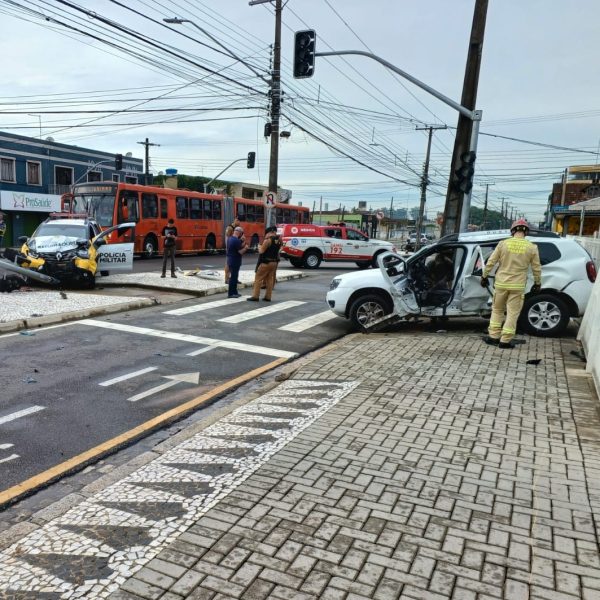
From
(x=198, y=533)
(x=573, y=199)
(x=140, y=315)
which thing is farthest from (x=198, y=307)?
(x=573, y=199)

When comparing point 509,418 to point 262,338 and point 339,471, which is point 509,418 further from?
point 262,338

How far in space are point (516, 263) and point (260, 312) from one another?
5.52m

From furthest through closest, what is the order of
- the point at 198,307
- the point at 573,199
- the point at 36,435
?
the point at 573,199, the point at 198,307, the point at 36,435

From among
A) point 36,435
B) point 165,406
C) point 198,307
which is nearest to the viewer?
point 36,435

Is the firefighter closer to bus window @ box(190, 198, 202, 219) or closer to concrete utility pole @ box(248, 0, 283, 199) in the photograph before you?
concrete utility pole @ box(248, 0, 283, 199)

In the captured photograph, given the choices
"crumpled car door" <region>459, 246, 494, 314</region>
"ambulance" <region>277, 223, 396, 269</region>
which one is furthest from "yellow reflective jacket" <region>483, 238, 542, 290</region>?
"ambulance" <region>277, 223, 396, 269</region>

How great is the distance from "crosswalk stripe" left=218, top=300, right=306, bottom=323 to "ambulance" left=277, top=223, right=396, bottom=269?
10295 millimetres

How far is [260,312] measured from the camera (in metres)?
11.4

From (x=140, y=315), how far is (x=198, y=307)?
4.73ft

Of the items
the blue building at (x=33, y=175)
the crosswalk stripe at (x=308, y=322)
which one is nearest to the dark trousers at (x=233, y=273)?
the crosswalk stripe at (x=308, y=322)

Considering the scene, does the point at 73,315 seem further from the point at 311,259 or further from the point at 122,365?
the point at 311,259

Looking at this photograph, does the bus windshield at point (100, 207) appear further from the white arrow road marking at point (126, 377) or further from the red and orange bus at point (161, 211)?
the white arrow road marking at point (126, 377)

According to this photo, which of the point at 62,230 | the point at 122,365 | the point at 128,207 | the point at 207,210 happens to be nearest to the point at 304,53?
the point at 62,230

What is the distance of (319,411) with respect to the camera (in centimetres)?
521
